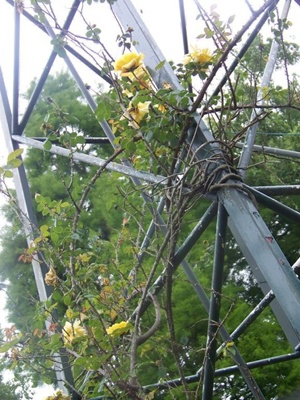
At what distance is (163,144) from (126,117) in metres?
0.13

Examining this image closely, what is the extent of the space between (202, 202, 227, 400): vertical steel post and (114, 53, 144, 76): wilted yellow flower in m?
0.45

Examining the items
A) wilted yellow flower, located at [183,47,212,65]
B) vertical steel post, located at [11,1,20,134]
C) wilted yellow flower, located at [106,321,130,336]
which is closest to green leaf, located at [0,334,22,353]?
wilted yellow flower, located at [106,321,130,336]

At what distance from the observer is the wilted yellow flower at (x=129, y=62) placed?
189 cm

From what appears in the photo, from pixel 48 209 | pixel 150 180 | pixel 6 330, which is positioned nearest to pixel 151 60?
pixel 150 180

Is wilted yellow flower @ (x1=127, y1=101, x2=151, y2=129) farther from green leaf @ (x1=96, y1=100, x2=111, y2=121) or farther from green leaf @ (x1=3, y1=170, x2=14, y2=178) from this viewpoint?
green leaf @ (x1=3, y1=170, x2=14, y2=178)

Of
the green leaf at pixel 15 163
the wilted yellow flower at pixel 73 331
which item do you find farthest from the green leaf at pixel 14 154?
the wilted yellow flower at pixel 73 331

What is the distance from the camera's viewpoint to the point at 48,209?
90.3 inches

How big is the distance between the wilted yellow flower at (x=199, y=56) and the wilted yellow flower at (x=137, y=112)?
0.28 metres

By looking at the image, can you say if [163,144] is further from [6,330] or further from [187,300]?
[187,300]

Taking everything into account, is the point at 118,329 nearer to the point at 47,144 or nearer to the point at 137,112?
the point at 137,112

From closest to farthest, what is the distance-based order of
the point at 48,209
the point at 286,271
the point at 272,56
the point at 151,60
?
the point at 286,271 → the point at 151,60 → the point at 48,209 → the point at 272,56

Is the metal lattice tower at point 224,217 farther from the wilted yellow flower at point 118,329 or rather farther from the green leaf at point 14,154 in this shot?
the green leaf at point 14,154

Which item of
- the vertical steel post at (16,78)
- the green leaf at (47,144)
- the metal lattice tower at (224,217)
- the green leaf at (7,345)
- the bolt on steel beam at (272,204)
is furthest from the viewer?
the vertical steel post at (16,78)

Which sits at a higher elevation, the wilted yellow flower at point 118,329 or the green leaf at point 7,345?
the green leaf at point 7,345
